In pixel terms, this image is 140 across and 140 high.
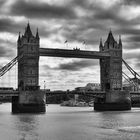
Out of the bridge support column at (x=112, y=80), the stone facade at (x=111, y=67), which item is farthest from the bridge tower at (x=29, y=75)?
the stone facade at (x=111, y=67)

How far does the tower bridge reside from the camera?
103 m

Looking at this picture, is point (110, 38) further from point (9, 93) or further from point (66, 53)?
point (9, 93)

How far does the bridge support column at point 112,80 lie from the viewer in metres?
116

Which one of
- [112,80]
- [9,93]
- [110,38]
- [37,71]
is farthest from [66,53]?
[110,38]

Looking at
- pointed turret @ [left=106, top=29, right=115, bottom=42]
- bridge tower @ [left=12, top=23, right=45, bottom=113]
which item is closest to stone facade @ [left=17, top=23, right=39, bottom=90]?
bridge tower @ [left=12, top=23, right=45, bottom=113]

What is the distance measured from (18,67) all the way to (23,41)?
784 cm

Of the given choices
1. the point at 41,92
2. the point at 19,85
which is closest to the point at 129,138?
the point at 41,92

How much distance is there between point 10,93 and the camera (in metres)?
102

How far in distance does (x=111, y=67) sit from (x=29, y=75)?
24288 mm

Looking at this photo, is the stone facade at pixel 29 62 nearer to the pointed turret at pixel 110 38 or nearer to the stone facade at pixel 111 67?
the stone facade at pixel 111 67

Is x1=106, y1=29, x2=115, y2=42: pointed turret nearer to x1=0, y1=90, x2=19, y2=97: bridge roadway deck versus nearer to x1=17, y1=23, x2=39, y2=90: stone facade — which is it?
x1=17, y1=23, x2=39, y2=90: stone facade

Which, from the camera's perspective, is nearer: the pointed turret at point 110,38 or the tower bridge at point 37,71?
the tower bridge at point 37,71

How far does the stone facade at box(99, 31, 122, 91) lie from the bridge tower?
2148 centimetres

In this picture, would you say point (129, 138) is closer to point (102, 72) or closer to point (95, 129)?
point (95, 129)
